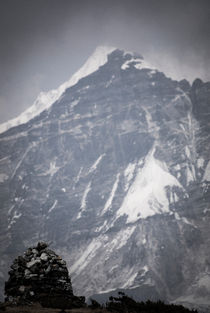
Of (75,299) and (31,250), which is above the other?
(31,250)

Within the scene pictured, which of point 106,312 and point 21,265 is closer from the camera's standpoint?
point 106,312

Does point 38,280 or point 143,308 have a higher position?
point 38,280

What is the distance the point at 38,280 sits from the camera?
2261 inches

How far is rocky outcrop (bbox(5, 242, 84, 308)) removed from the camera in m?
56.3

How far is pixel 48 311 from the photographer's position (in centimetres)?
5050

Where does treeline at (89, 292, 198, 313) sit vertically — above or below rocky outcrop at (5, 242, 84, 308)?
below

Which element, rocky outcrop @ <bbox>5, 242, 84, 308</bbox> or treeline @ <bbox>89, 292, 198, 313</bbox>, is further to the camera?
rocky outcrop @ <bbox>5, 242, 84, 308</bbox>

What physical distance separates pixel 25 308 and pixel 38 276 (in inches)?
218

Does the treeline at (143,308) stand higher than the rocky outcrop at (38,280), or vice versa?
the rocky outcrop at (38,280)

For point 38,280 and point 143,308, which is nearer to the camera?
point 143,308

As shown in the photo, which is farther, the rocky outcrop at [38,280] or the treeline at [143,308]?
the rocky outcrop at [38,280]

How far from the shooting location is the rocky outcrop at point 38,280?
5631 cm

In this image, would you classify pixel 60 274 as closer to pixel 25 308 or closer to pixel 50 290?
pixel 50 290

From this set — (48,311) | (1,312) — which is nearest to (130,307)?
(48,311)
